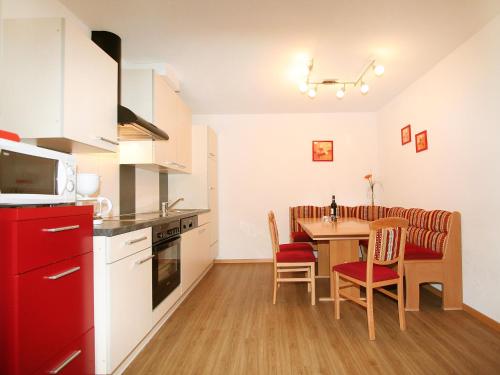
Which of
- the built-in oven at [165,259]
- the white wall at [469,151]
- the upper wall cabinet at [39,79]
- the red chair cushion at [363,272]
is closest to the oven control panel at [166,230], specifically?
the built-in oven at [165,259]

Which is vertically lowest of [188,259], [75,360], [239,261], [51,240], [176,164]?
[239,261]

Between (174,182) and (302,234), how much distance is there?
196 cm

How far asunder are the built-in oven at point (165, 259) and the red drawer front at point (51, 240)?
695 mm

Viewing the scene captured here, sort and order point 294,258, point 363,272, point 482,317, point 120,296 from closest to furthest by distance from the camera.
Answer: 1. point 120,296
2. point 363,272
3. point 482,317
4. point 294,258

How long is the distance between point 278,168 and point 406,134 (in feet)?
6.08

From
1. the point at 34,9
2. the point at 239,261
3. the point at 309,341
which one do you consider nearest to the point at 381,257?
the point at 309,341

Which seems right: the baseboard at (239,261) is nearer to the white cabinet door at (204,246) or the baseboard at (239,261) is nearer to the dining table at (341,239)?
the white cabinet door at (204,246)

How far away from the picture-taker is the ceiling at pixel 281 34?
1.97 m

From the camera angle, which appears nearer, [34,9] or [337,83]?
[34,9]

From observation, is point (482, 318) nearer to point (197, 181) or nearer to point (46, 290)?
point (46, 290)

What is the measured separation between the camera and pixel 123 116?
6.63ft

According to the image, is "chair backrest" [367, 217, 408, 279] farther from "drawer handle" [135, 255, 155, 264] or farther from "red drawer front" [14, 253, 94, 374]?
"red drawer front" [14, 253, 94, 374]

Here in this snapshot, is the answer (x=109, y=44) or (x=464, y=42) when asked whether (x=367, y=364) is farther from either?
(x=109, y=44)

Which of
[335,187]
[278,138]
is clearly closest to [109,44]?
[278,138]
